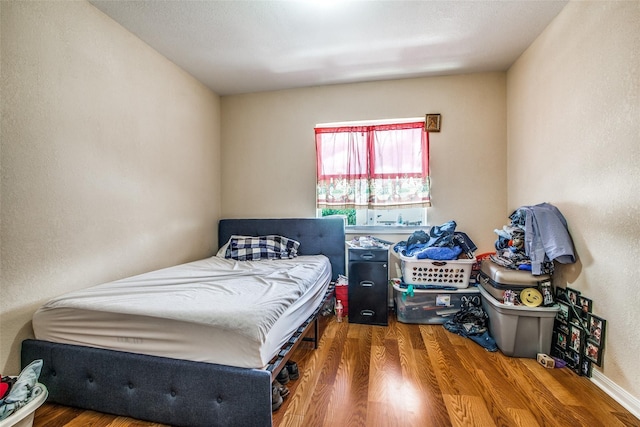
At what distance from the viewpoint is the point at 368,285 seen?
2553 millimetres

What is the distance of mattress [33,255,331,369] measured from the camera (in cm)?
121

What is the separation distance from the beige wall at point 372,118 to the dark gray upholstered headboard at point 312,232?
0.18 m

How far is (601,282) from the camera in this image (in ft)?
5.37

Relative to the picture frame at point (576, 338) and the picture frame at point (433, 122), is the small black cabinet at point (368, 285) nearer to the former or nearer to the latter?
the picture frame at point (576, 338)

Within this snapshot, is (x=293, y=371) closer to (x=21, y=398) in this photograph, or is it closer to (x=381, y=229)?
(x=21, y=398)

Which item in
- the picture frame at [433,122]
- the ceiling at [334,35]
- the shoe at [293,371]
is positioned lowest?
the shoe at [293,371]

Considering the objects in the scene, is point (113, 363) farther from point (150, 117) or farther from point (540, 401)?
point (540, 401)

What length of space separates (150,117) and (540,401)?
3462 mm

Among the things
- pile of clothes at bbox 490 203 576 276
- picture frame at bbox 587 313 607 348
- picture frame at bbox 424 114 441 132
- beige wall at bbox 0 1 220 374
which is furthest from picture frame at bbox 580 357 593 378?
beige wall at bbox 0 1 220 374

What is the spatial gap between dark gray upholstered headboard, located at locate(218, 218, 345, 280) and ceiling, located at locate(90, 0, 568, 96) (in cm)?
161

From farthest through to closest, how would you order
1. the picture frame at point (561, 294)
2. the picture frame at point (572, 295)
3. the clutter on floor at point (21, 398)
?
the picture frame at point (561, 294) < the picture frame at point (572, 295) < the clutter on floor at point (21, 398)

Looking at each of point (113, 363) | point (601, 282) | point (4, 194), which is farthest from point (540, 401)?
point (4, 194)

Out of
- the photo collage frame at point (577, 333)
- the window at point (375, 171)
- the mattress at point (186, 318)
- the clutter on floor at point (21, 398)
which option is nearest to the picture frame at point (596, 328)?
the photo collage frame at point (577, 333)

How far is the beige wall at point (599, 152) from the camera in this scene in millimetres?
1435
